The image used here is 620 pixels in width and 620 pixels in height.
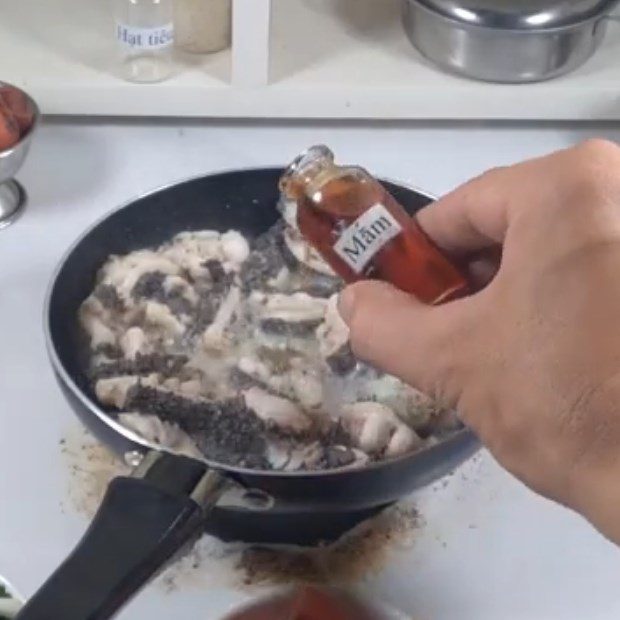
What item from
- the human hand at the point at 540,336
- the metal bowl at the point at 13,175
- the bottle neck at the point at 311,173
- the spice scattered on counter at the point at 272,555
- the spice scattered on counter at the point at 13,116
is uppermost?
the human hand at the point at 540,336

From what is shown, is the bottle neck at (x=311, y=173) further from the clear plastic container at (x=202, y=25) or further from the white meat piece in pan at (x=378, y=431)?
the clear plastic container at (x=202, y=25)

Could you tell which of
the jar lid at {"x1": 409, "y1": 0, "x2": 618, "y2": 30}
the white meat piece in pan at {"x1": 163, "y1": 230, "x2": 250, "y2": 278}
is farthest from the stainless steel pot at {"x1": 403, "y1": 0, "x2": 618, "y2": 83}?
the white meat piece in pan at {"x1": 163, "y1": 230, "x2": 250, "y2": 278}

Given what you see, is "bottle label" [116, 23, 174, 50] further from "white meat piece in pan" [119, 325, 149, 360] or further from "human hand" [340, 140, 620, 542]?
"human hand" [340, 140, 620, 542]

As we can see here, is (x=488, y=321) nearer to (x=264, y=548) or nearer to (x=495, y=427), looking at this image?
(x=495, y=427)

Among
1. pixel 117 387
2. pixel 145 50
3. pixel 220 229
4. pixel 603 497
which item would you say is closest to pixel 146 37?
pixel 145 50

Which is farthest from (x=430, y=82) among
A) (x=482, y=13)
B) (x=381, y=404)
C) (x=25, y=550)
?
(x=25, y=550)

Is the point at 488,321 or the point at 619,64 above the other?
the point at 488,321

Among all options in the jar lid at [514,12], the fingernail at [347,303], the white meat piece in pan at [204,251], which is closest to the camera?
the fingernail at [347,303]

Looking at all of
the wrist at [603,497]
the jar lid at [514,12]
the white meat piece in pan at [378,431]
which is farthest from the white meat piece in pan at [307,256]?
the wrist at [603,497]
